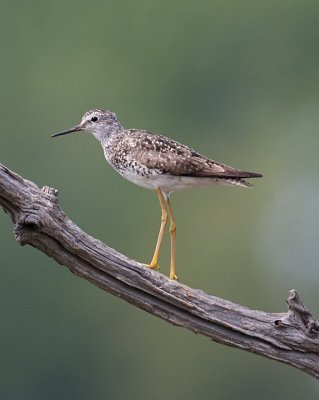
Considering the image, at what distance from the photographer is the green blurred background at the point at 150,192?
39125 millimetres

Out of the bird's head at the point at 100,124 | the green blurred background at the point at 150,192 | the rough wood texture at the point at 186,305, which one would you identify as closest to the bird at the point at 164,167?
the bird's head at the point at 100,124

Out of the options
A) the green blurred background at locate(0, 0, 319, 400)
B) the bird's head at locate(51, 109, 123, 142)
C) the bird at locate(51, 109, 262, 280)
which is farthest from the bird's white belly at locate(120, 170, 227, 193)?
the green blurred background at locate(0, 0, 319, 400)

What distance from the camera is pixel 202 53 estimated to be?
61.7m

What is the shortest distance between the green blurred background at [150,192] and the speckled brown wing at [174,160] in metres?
21.6

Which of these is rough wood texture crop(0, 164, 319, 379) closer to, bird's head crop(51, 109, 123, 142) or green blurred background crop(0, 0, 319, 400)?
bird's head crop(51, 109, 123, 142)

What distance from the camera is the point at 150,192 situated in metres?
47.1

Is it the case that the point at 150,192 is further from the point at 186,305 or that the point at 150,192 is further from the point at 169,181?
the point at 186,305

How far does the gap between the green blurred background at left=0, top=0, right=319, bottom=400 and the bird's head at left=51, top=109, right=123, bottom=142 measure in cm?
2052

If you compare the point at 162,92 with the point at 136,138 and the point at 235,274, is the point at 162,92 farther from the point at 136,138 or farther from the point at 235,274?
the point at 136,138

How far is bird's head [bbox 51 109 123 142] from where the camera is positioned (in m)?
16.0

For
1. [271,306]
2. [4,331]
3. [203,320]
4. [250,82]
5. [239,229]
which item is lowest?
[203,320]

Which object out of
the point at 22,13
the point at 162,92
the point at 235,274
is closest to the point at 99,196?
the point at 235,274

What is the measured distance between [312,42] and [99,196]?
21045 millimetres

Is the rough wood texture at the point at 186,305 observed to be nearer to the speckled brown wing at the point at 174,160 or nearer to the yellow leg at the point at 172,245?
the yellow leg at the point at 172,245
